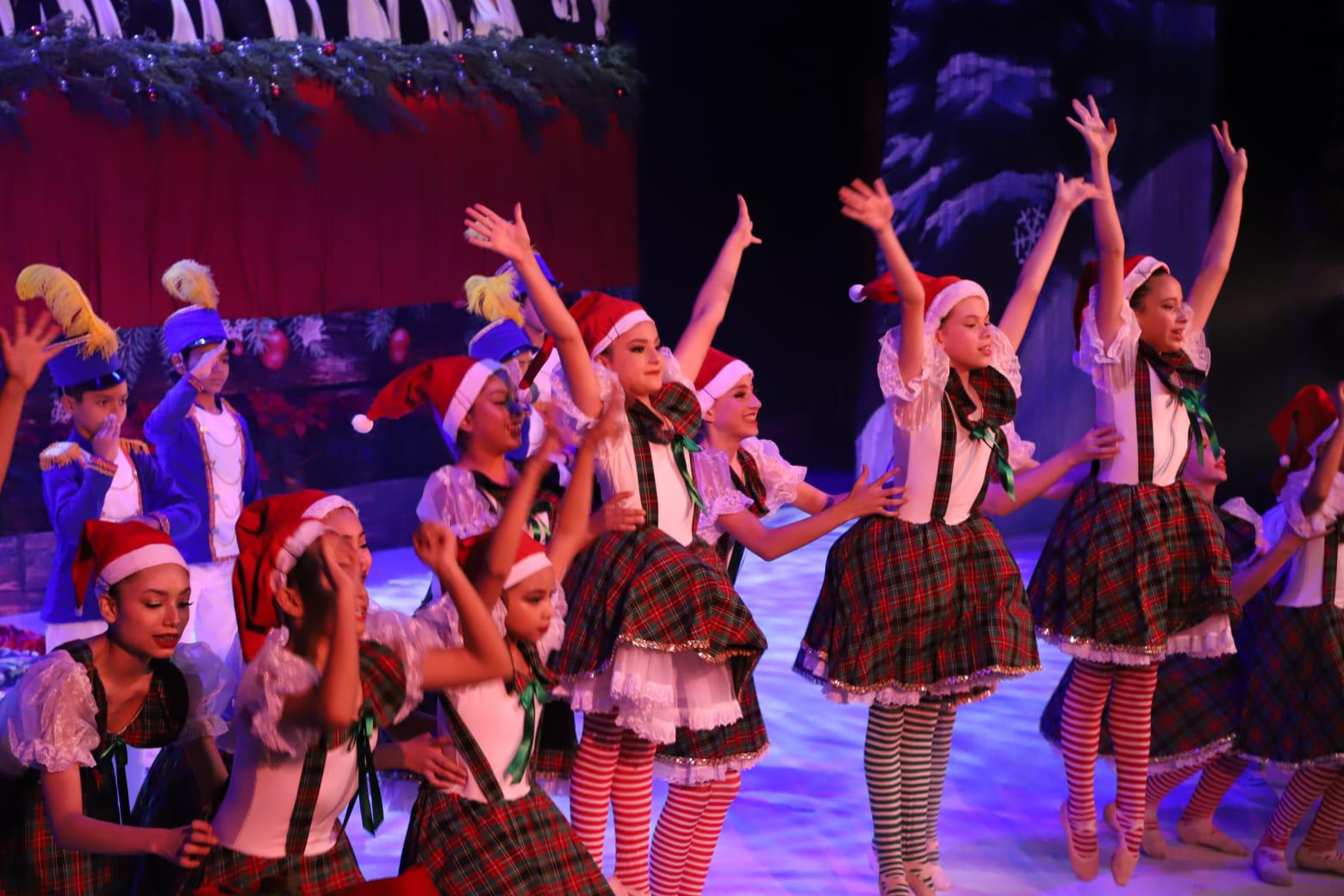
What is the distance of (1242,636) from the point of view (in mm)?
3869

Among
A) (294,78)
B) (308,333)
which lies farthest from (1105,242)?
(308,333)

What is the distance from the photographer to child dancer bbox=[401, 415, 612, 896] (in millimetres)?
2340

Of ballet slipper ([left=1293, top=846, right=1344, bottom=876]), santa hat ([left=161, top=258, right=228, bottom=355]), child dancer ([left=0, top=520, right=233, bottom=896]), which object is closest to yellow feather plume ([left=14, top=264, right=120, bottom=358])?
santa hat ([left=161, top=258, right=228, bottom=355])

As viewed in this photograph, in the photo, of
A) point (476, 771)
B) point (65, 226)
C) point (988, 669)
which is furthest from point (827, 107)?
point (476, 771)

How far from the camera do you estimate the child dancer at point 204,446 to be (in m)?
3.94

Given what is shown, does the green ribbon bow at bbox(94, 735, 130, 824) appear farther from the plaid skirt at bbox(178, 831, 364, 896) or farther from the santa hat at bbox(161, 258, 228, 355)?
the santa hat at bbox(161, 258, 228, 355)

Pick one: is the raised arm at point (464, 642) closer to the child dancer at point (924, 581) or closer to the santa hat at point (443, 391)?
the santa hat at point (443, 391)

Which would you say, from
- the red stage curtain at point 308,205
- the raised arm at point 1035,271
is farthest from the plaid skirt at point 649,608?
the red stage curtain at point 308,205

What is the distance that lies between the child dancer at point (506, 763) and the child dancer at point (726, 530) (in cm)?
57

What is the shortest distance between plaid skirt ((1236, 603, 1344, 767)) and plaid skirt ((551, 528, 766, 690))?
1576 millimetres

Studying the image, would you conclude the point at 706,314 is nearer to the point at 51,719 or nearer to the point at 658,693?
the point at 658,693

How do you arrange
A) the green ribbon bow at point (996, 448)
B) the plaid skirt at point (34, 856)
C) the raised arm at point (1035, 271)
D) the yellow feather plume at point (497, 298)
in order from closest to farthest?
the plaid skirt at point (34, 856) < the green ribbon bow at point (996, 448) < the raised arm at point (1035, 271) < the yellow feather plume at point (497, 298)

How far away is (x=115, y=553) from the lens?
2.52 m

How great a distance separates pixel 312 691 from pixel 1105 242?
229cm
